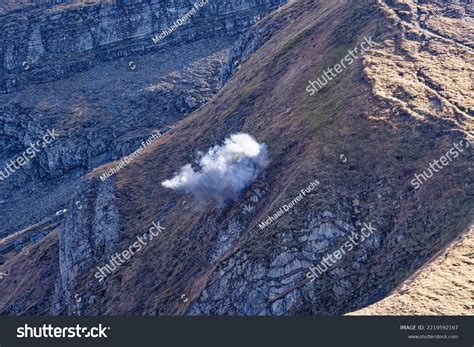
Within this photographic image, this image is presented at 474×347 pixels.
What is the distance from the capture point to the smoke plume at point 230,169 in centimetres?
6661

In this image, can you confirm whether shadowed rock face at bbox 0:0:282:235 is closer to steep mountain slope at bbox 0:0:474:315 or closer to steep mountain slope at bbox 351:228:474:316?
steep mountain slope at bbox 0:0:474:315

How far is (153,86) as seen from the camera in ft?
572

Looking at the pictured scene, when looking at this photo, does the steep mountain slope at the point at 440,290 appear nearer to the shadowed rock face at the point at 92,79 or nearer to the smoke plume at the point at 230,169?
the smoke plume at the point at 230,169

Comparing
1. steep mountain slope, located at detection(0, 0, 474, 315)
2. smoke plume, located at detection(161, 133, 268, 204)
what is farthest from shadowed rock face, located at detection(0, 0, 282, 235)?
smoke plume, located at detection(161, 133, 268, 204)

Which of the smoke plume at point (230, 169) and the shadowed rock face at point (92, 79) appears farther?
the shadowed rock face at point (92, 79)

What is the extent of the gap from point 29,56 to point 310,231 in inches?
5641

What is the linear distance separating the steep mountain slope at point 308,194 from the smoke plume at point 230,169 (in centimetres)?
127

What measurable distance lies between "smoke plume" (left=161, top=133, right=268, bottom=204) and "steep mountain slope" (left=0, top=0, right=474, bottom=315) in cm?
127

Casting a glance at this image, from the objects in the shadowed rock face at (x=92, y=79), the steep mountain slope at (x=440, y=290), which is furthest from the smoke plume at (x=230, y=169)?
the shadowed rock face at (x=92, y=79)

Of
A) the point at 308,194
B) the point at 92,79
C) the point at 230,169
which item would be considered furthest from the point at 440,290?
the point at 92,79

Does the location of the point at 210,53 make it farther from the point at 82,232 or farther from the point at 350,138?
the point at 350,138

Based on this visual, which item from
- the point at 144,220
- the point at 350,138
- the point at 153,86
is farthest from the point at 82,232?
the point at 153,86

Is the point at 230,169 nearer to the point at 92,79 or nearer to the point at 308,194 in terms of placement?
the point at 308,194

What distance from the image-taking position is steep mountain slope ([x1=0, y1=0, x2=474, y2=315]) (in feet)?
178
